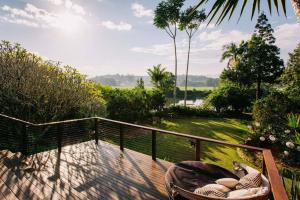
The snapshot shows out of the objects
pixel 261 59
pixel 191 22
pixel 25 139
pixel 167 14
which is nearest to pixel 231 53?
pixel 261 59

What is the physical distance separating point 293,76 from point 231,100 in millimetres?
7426

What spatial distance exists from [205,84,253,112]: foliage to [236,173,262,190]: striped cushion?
2410 cm

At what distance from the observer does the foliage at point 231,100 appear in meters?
25.9

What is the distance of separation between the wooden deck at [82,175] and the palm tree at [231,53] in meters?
30.2

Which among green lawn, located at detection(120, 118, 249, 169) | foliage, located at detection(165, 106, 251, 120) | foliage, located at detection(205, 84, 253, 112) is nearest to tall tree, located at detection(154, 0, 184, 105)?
foliage, located at detection(205, 84, 253, 112)

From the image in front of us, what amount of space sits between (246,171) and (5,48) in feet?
34.3

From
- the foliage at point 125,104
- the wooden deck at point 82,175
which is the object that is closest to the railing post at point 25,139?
the wooden deck at point 82,175

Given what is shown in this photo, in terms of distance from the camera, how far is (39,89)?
9.88m

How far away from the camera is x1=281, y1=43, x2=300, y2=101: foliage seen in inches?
736

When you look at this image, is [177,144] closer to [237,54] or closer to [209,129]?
[209,129]

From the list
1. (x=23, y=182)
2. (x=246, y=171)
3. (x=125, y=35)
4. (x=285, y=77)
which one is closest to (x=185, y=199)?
(x=246, y=171)

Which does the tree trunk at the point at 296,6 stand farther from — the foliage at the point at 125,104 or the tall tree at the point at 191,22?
the tall tree at the point at 191,22

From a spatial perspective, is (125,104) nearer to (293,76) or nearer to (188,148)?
(188,148)

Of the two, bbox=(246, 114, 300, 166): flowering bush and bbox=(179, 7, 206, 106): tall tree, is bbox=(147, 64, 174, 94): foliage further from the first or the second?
bbox=(246, 114, 300, 166): flowering bush
